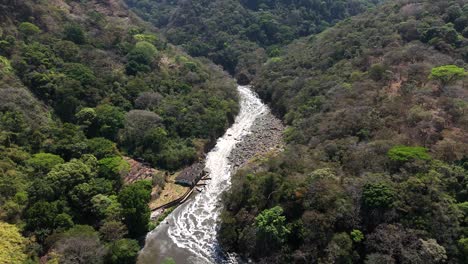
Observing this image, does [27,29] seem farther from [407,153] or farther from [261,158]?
[407,153]

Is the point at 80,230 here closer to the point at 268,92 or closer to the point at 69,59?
the point at 69,59

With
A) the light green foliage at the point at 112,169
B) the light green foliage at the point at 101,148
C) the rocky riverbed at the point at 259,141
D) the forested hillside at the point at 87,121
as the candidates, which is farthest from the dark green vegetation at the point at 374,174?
the light green foliage at the point at 101,148

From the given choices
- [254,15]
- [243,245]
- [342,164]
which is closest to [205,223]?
[243,245]

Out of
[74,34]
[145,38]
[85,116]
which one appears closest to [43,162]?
[85,116]

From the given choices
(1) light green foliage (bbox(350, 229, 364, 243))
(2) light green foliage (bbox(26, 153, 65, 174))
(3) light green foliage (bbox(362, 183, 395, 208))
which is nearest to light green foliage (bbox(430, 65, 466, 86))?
(3) light green foliage (bbox(362, 183, 395, 208))

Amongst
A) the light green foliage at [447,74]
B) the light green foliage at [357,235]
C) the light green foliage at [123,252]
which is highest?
the light green foliage at [447,74]

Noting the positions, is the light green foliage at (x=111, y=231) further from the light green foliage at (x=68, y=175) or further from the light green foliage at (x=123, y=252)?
the light green foliage at (x=68, y=175)
